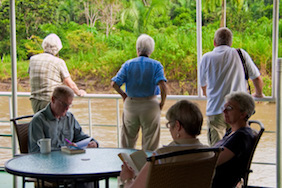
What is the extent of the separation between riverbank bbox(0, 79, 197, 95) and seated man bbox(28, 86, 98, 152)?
1011 cm

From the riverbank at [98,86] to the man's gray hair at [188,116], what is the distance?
11.0m

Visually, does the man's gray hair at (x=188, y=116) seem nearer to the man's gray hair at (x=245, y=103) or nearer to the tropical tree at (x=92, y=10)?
the man's gray hair at (x=245, y=103)

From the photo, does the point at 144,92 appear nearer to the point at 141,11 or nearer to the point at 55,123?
the point at 55,123

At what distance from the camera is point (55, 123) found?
315 centimetres

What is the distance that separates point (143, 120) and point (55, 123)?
109 centimetres

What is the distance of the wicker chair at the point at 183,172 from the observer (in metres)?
1.97

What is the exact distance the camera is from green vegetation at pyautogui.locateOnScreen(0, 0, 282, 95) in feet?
42.8

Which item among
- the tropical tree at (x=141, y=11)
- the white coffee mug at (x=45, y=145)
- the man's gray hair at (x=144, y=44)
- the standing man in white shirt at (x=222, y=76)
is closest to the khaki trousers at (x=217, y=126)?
the standing man in white shirt at (x=222, y=76)

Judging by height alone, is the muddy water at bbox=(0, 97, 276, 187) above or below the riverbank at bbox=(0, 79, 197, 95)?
below

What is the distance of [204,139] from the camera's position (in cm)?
1878

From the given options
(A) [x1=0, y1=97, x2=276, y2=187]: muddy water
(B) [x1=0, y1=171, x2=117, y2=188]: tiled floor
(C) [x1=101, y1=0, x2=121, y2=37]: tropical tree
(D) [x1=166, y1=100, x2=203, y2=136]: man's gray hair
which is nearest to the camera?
(D) [x1=166, y1=100, x2=203, y2=136]: man's gray hair

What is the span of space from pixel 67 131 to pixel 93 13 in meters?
12.1

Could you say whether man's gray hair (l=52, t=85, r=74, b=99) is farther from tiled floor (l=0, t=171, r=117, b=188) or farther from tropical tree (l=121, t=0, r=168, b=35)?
tropical tree (l=121, t=0, r=168, b=35)

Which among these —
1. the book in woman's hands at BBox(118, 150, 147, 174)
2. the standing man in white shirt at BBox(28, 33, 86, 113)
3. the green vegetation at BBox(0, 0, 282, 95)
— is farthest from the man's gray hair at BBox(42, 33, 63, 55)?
the green vegetation at BBox(0, 0, 282, 95)
